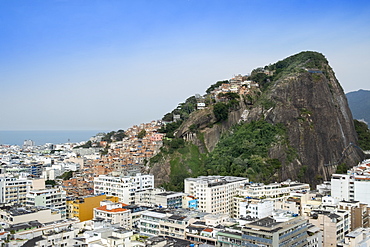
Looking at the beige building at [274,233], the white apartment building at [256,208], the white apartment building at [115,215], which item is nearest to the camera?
the beige building at [274,233]

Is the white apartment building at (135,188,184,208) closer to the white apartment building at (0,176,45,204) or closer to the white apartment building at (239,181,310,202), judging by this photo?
the white apartment building at (239,181,310,202)

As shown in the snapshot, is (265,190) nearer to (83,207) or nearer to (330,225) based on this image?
(330,225)

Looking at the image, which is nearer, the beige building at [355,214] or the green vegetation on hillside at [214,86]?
the beige building at [355,214]

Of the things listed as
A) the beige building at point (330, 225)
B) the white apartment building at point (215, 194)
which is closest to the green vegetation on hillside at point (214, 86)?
the white apartment building at point (215, 194)

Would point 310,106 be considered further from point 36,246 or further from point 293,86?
point 36,246

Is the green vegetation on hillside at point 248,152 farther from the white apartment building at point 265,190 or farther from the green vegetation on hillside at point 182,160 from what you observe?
the white apartment building at point 265,190

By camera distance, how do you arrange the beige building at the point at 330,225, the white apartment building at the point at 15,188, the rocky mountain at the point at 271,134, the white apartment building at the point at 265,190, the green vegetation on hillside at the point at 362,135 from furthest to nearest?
the green vegetation on hillside at the point at 362,135, the rocky mountain at the point at 271,134, the white apartment building at the point at 15,188, the white apartment building at the point at 265,190, the beige building at the point at 330,225
